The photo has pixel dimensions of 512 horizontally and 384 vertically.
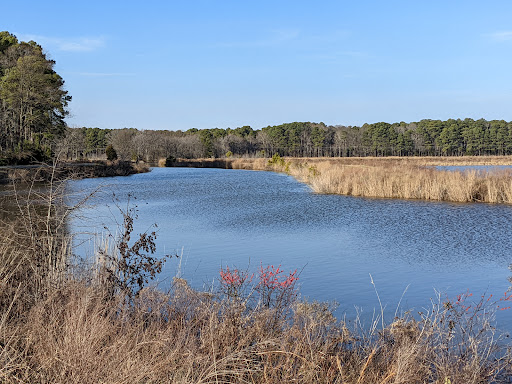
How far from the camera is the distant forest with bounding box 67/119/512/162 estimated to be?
94812 millimetres

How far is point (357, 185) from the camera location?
80.4 feet

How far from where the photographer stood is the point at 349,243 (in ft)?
41.4

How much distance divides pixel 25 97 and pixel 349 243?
31.2 meters

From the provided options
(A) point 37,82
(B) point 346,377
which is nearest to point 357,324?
(B) point 346,377

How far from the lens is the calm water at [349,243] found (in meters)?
8.57

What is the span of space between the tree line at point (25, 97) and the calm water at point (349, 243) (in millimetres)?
19951

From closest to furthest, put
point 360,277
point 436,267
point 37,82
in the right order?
point 360,277
point 436,267
point 37,82

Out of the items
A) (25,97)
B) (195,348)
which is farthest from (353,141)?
(195,348)

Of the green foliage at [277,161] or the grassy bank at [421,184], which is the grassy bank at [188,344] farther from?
the green foliage at [277,161]

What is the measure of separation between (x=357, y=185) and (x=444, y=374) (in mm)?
20627

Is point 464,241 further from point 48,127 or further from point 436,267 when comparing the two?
point 48,127

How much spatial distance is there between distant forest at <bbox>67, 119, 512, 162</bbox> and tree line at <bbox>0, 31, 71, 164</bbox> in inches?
1707

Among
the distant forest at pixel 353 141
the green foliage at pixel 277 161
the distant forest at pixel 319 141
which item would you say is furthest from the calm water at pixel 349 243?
the distant forest at pixel 353 141

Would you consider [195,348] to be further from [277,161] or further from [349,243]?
[277,161]
